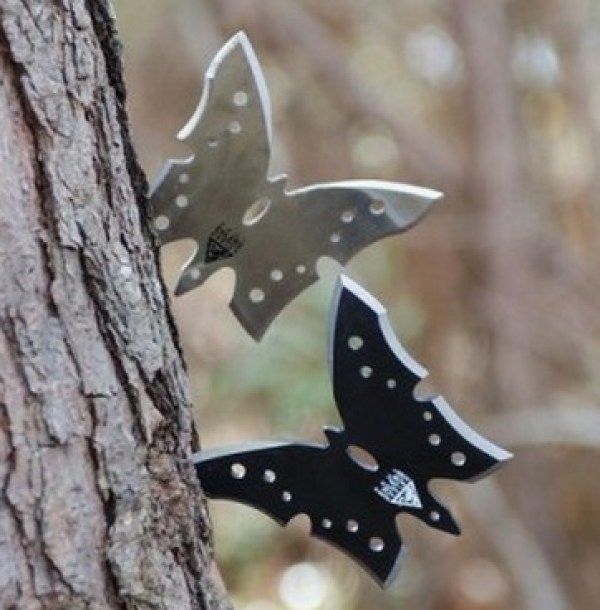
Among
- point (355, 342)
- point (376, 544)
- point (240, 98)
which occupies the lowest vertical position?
point (376, 544)

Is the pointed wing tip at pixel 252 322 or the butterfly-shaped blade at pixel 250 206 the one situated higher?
the butterfly-shaped blade at pixel 250 206

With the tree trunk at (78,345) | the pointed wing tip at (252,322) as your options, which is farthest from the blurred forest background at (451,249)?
the tree trunk at (78,345)

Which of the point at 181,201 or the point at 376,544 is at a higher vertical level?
the point at 181,201

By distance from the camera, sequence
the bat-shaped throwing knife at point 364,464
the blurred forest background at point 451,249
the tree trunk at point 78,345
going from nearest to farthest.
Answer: the tree trunk at point 78,345, the bat-shaped throwing knife at point 364,464, the blurred forest background at point 451,249

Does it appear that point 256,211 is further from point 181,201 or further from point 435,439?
point 435,439

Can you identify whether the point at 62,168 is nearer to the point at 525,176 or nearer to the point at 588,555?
the point at 525,176

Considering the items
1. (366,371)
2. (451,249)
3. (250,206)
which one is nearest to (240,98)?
(250,206)

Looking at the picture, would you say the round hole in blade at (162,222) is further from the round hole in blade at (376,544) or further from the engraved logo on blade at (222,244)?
the round hole in blade at (376,544)
